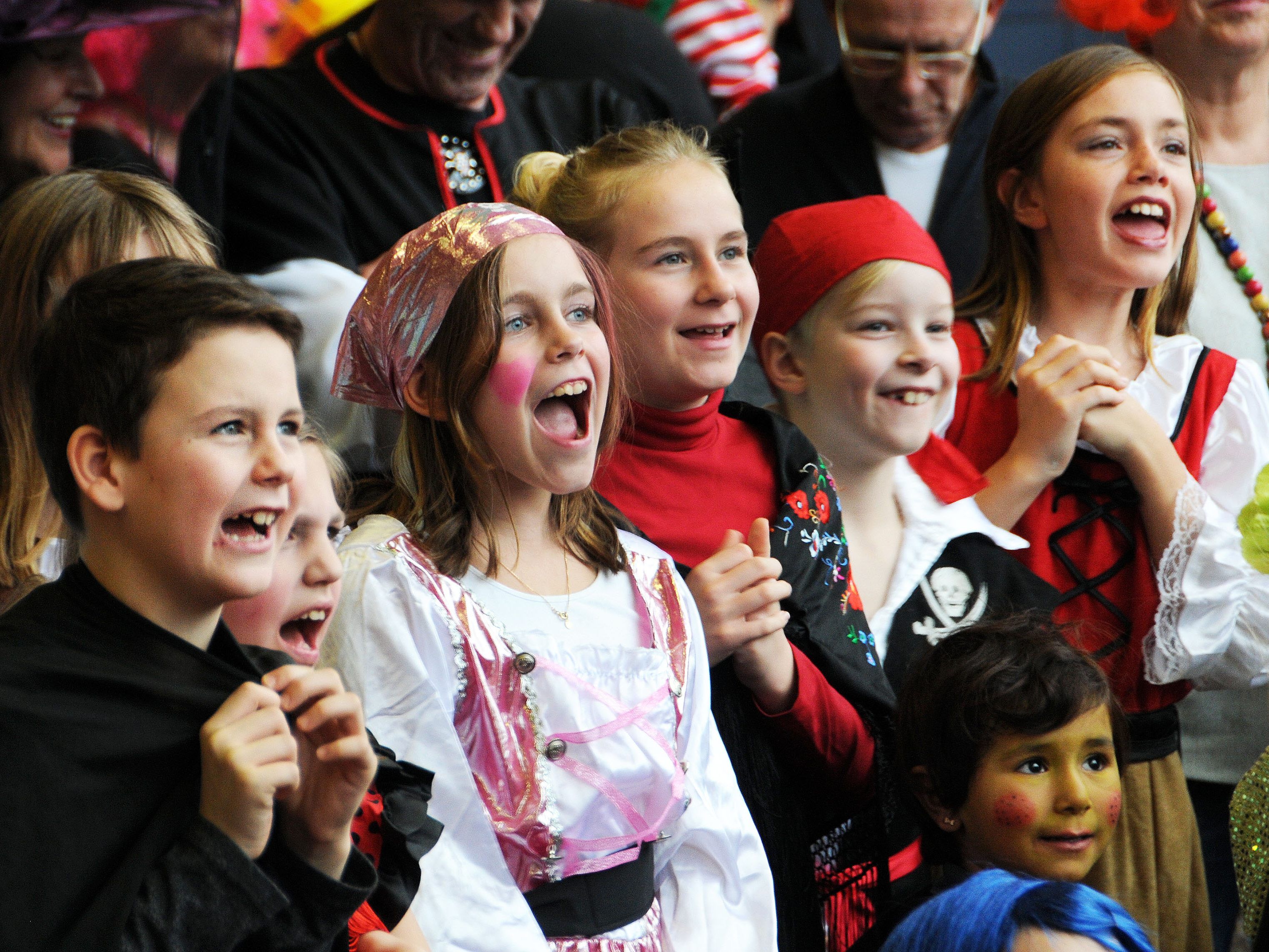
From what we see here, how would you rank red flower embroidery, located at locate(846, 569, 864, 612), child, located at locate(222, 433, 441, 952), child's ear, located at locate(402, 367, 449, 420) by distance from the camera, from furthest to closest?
red flower embroidery, located at locate(846, 569, 864, 612) < child's ear, located at locate(402, 367, 449, 420) < child, located at locate(222, 433, 441, 952)

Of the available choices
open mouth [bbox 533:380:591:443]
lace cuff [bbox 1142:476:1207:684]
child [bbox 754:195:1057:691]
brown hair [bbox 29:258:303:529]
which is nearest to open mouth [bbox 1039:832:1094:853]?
child [bbox 754:195:1057:691]

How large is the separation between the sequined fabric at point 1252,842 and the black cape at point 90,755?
1.35 metres

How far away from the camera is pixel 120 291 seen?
128cm

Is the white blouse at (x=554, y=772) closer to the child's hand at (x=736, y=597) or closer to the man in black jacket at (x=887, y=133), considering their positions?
the child's hand at (x=736, y=597)

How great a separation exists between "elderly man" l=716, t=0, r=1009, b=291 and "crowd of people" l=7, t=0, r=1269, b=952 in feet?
0.03

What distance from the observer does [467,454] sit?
1.77m

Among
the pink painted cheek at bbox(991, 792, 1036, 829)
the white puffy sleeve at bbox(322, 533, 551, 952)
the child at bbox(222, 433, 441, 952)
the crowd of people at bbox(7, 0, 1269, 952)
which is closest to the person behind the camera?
the crowd of people at bbox(7, 0, 1269, 952)

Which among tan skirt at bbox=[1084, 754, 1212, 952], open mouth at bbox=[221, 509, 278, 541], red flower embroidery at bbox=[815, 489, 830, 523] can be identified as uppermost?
red flower embroidery at bbox=[815, 489, 830, 523]

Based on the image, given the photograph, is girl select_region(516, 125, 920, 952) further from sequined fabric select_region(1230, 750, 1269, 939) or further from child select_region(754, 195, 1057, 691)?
sequined fabric select_region(1230, 750, 1269, 939)

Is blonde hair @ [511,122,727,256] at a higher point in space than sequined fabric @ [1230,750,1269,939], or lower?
higher

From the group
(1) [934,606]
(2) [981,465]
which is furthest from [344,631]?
(2) [981,465]

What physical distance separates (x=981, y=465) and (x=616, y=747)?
1.07 metres

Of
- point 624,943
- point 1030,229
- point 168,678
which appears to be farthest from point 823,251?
point 168,678

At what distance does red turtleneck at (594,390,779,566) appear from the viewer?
208cm
